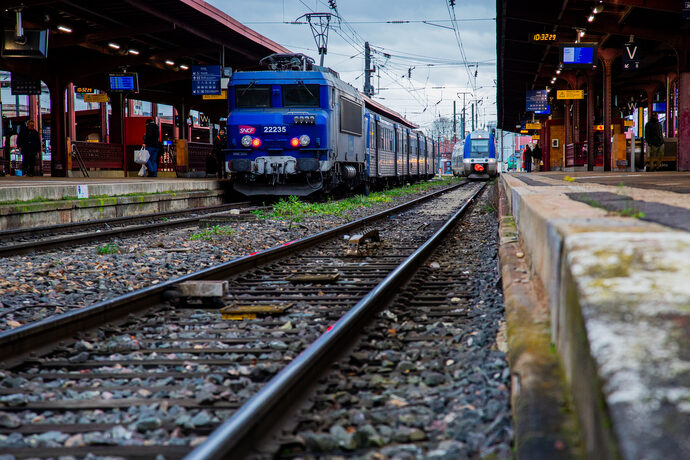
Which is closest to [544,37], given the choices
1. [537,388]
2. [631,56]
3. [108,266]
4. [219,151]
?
[631,56]

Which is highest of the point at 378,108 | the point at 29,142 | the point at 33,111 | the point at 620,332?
the point at 33,111

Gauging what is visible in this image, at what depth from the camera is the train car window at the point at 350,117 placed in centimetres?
1738

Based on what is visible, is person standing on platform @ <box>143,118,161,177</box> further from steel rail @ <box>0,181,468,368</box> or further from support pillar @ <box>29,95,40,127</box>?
steel rail @ <box>0,181,468,368</box>

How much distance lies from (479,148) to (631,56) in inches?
847

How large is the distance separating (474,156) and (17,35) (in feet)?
99.7

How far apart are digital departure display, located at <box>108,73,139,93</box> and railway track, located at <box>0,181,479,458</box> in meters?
18.5

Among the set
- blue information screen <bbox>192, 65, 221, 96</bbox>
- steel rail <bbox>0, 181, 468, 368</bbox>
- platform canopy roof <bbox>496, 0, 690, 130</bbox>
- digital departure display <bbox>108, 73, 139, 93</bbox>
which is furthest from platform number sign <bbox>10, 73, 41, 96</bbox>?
steel rail <bbox>0, 181, 468, 368</bbox>

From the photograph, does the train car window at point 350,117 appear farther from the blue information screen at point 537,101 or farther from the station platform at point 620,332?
the station platform at point 620,332

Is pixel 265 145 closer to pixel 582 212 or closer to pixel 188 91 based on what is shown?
pixel 582 212

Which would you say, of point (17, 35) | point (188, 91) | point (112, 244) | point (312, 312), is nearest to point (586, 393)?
point (312, 312)

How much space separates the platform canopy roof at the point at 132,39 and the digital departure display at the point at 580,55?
936 cm

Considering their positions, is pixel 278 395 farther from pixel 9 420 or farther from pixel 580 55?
pixel 580 55

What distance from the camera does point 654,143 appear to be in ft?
68.6

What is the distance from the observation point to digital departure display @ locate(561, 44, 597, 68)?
20203 millimetres
